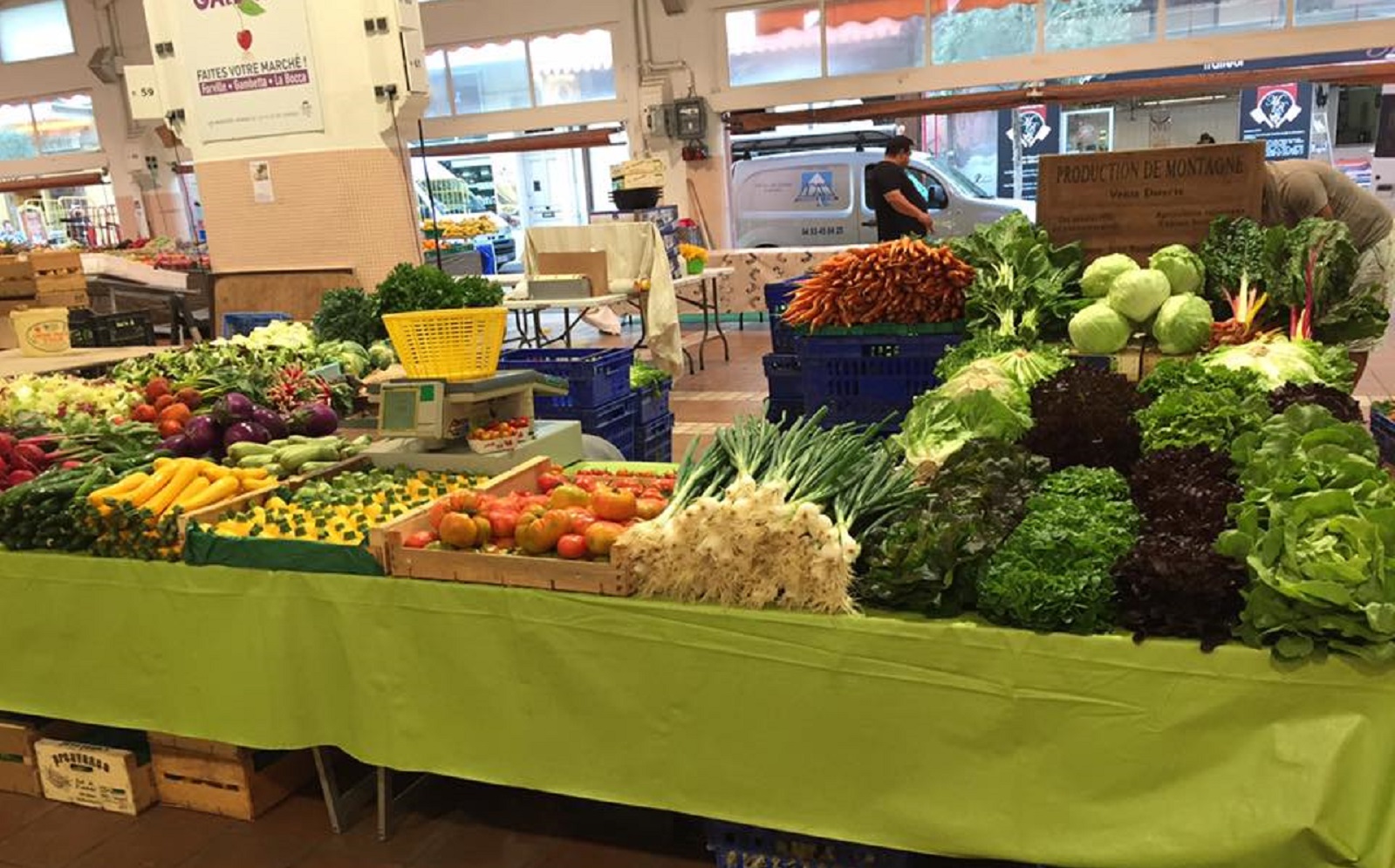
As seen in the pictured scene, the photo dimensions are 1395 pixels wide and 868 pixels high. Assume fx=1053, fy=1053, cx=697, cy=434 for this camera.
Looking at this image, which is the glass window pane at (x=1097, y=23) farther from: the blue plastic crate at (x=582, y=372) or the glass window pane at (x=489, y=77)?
the blue plastic crate at (x=582, y=372)

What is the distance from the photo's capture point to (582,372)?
15.9 feet

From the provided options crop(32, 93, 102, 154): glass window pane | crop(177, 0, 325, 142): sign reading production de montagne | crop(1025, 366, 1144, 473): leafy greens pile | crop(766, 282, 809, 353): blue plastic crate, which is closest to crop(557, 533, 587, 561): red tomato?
crop(1025, 366, 1144, 473): leafy greens pile

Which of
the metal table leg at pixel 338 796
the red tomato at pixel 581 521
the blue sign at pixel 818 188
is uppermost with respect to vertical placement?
the blue sign at pixel 818 188

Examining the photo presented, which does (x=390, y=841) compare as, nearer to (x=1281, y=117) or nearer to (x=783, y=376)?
(x=783, y=376)

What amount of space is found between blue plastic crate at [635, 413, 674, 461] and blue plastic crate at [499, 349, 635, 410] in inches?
13.1

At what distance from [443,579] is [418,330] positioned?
0.83 meters

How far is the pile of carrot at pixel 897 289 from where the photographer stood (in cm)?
415

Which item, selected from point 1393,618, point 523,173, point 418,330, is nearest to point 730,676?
point 1393,618

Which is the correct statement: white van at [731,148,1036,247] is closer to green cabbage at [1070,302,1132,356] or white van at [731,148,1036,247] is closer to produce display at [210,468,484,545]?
green cabbage at [1070,302,1132,356]

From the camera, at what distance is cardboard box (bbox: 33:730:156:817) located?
123 inches

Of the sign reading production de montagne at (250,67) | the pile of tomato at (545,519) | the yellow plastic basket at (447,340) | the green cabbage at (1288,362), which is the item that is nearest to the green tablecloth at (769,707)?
the pile of tomato at (545,519)

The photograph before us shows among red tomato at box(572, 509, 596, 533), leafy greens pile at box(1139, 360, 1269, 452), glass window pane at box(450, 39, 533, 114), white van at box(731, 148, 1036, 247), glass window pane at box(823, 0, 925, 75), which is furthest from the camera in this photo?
glass window pane at box(450, 39, 533, 114)

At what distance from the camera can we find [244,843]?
2.95 metres

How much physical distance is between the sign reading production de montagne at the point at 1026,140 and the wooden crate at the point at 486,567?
1158 centimetres
